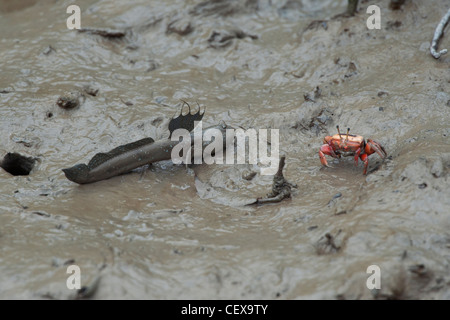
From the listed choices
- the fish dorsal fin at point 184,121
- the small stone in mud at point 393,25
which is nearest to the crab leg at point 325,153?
the fish dorsal fin at point 184,121

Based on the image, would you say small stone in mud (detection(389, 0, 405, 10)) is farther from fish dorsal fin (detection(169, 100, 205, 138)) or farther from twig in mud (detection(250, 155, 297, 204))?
twig in mud (detection(250, 155, 297, 204))

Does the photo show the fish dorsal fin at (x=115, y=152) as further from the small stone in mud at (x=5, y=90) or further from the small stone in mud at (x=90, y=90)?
the small stone in mud at (x=5, y=90)

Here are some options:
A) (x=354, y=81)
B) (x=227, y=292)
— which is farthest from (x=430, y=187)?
(x=354, y=81)

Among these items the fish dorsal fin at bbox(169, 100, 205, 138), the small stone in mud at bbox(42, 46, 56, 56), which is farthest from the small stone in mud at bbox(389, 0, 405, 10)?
the small stone in mud at bbox(42, 46, 56, 56)

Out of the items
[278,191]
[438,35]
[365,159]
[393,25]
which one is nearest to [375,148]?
[365,159]

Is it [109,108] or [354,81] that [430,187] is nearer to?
[354,81]
